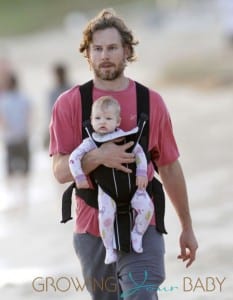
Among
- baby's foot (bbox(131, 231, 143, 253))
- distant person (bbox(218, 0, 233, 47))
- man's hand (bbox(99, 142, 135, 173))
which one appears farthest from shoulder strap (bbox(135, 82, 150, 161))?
distant person (bbox(218, 0, 233, 47))

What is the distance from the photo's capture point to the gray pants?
4777 mm

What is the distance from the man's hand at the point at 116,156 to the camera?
469 centimetres

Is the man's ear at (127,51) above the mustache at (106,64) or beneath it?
above

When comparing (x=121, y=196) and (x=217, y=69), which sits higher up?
(x=217, y=69)

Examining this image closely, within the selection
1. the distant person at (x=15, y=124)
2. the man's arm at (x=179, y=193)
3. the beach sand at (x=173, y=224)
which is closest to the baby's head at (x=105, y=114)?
the man's arm at (x=179, y=193)

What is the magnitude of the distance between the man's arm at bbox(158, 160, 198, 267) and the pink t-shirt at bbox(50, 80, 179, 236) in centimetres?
11

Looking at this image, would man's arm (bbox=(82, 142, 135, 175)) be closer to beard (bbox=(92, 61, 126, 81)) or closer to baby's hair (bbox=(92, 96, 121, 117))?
baby's hair (bbox=(92, 96, 121, 117))

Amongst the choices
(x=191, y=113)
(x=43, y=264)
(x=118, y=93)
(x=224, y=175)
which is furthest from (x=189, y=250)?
(x=191, y=113)

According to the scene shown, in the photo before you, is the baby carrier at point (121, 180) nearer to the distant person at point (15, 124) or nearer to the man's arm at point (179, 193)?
the man's arm at point (179, 193)

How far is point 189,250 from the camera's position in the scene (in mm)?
5117

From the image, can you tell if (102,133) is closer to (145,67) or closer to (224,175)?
(224,175)

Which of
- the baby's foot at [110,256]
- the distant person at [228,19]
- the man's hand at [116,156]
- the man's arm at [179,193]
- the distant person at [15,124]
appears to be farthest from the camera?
the distant person at [228,19]

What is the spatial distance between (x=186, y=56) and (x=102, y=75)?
121ft

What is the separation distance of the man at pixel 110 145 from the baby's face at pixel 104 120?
68mm
